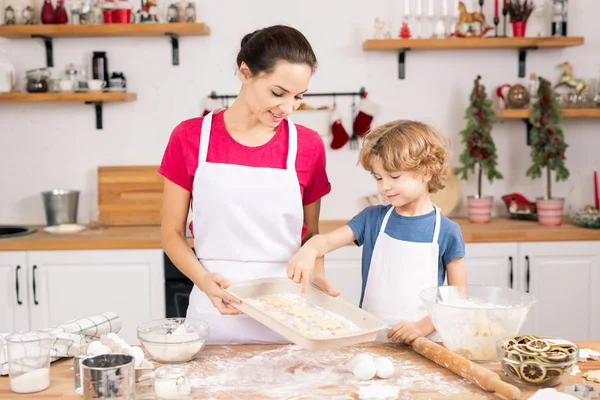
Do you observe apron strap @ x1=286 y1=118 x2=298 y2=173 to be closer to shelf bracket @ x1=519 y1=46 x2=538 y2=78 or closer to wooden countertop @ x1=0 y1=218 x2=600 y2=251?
wooden countertop @ x1=0 y1=218 x2=600 y2=251

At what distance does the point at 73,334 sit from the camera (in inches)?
66.1

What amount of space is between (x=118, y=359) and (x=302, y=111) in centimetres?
243

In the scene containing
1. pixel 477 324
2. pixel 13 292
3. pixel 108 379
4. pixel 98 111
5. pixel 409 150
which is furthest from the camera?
pixel 98 111

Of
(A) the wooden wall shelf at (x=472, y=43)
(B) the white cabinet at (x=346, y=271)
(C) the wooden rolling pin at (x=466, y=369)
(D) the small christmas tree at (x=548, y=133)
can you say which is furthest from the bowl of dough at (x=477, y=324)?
(A) the wooden wall shelf at (x=472, y=43)

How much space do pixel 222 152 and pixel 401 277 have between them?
0.58 meters

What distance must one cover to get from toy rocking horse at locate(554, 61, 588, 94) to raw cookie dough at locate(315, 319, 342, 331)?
2520 millimetres

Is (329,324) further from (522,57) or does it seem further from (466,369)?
(522,57)

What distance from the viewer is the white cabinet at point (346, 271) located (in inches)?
129

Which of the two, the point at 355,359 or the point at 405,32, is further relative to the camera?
the point at 405,32

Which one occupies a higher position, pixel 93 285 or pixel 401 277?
pixel 401 277

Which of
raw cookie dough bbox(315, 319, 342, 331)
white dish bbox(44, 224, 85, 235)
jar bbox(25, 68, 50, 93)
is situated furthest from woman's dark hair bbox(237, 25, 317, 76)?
jar bbox(25, 68, 50, 93)

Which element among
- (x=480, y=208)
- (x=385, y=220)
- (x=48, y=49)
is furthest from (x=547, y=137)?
(x=48, y=49)

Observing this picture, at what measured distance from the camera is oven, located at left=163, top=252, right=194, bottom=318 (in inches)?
126

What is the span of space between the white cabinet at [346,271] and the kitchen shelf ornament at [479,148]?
69 cm
